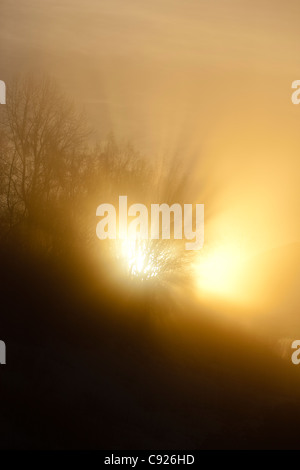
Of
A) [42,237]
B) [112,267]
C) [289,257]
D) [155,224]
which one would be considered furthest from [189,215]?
[289,257]

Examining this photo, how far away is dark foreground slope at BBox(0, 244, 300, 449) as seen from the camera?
22031 mm

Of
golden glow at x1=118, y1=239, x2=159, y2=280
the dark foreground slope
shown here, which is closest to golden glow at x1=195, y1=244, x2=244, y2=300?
the dark foreground slope

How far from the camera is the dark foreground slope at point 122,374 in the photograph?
22.0 m

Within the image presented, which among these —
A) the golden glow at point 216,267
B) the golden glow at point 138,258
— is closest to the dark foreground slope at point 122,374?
the golden glow at point 138,258

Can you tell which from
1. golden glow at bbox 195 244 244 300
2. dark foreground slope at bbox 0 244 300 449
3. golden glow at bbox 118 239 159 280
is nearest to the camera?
dark foreground slope at bbox 0 244 300 449

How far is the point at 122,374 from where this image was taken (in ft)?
98.9

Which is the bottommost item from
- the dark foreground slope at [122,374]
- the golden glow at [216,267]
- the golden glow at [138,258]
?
the dark foreground slope at [122,374]

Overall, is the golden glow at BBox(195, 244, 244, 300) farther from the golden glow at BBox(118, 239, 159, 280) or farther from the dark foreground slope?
the golden glow at BBox(118, 239, 159, 280)

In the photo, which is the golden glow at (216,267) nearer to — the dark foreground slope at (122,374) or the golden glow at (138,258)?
the dark foreground slope at (122,374)

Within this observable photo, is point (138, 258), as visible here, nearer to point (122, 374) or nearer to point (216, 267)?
point (216, 267)

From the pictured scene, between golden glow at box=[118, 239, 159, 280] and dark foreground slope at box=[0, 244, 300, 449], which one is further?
golden glow at box=[118, 239, 159, 280]

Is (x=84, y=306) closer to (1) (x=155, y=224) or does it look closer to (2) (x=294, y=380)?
(1) (x=155, y=224)

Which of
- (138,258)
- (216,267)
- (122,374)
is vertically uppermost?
Result: (216,267)

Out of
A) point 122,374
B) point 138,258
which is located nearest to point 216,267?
point 138,258
